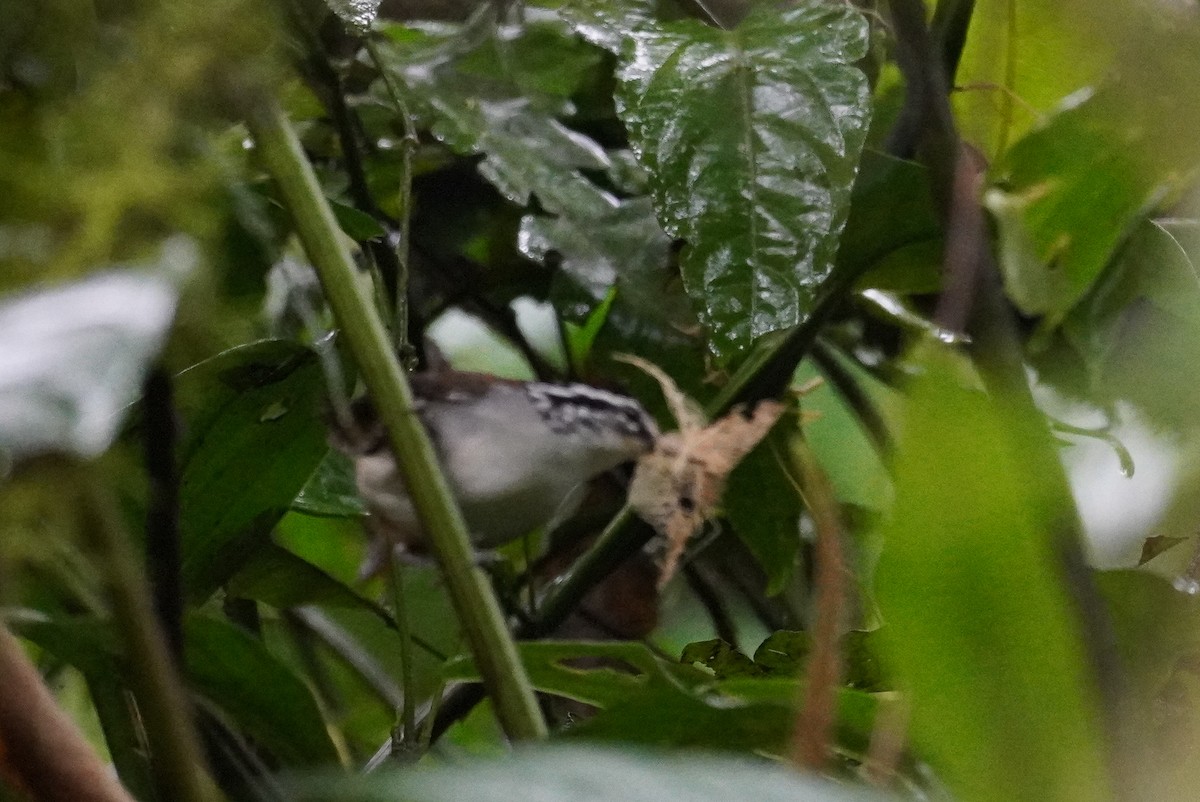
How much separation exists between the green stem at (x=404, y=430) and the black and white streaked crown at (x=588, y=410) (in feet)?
1.33

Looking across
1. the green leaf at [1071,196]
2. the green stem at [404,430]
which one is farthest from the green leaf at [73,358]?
the green leaf at [1071,196]

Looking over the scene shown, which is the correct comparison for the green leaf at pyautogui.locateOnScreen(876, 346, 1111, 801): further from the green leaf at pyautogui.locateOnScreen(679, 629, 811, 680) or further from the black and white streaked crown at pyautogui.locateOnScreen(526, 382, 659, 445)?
the black and white streaked crown at pyautogui.locateOnScreen(526, 382, 659, 445)

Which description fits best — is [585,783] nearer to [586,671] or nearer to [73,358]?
[73,358]

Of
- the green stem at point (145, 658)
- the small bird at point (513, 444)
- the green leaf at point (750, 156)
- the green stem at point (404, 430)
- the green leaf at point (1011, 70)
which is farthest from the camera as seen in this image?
the small bird at point (513, 444)

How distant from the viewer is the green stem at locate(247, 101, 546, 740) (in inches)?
16.6

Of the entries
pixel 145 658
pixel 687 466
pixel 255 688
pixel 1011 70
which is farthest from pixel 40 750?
pixel 1011 70

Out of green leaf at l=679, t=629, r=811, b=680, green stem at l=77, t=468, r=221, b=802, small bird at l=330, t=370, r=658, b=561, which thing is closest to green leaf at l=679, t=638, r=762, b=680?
green leaf at l=679, t=629, r=811, b=680

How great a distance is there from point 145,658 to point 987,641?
211mm

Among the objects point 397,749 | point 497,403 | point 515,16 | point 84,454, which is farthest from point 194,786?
point 515,16

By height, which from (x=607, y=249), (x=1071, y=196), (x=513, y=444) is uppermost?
(x=1071, y=196)

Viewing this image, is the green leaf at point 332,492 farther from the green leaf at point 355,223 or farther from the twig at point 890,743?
the twig at point 890,743

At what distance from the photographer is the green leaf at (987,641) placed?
23 centimetres

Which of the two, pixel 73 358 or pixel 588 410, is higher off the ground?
pixel 73 358

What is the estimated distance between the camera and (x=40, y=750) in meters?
0.25
